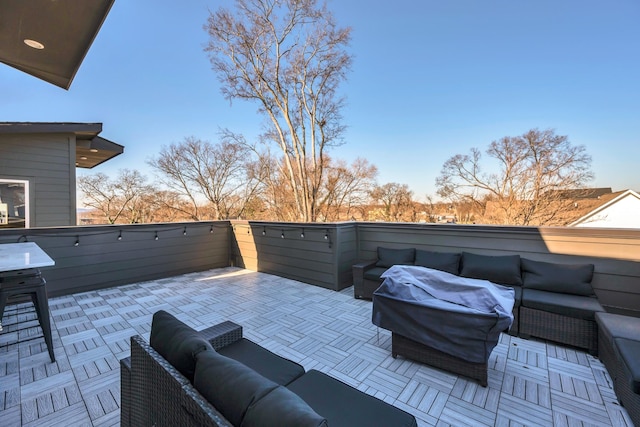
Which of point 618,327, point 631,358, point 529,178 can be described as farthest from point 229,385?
point 529,178

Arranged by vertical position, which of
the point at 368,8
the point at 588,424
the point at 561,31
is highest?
the point at 368,8

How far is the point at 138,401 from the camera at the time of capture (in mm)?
1168

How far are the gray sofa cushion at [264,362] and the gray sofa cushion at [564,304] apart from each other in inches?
94.7

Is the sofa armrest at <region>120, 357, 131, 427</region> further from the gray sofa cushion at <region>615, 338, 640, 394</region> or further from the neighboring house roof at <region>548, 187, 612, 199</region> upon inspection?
the neighboring house roof at <region>548, 187, 612, 199</region>

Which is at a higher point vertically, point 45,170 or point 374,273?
point 45,170

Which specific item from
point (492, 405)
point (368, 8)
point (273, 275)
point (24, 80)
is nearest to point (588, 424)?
point (492, 405)

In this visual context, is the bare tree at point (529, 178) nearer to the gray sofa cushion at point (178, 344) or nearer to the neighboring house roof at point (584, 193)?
the neighboring house roof at point (584, 193)

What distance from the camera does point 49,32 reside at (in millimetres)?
2156

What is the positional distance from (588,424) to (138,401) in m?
2.47

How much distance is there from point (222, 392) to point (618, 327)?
278cm

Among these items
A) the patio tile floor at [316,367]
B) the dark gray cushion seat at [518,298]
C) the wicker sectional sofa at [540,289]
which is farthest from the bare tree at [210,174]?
the dark gray cushion seat at [518,298]

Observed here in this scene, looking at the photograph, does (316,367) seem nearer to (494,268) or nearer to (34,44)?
(494,268)

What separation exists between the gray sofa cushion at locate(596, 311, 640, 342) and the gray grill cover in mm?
640

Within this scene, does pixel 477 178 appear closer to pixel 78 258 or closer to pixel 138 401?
pixel 138 401
